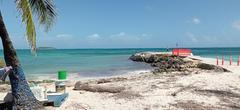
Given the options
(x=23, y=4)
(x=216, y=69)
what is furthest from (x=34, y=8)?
(x=216, y=69)

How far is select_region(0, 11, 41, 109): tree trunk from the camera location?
10164 mm

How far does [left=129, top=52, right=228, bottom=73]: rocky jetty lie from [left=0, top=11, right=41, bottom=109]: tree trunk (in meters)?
15.2

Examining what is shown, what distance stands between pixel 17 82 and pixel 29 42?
3.68 feet

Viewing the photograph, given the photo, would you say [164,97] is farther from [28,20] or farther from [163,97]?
[28,20]

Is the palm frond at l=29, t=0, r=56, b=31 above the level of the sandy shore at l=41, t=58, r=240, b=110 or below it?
above

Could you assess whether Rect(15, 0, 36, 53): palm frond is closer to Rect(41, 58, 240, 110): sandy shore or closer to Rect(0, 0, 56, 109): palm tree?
Rect(0, 0, 56, 109): palm tree

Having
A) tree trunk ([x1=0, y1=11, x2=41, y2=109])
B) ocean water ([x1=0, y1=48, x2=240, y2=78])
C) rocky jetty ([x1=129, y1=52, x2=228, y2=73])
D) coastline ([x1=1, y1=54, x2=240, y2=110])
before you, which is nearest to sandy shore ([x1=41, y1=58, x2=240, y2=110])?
coastline ([x1=1, y1=54, x2=240, y2=110])

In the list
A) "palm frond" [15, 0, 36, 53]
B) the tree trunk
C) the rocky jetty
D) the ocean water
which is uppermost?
"palm frond" [15, 0, 36, 53]

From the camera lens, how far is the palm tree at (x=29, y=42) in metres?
10.2

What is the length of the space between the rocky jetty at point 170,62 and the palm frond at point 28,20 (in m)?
15.2

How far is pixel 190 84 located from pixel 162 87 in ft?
4.75

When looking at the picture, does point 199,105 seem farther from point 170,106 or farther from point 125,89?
point 125,89

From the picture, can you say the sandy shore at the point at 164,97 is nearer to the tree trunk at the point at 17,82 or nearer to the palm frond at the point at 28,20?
the tree trunk at the point at 17,82

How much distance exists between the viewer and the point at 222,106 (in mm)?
12102
